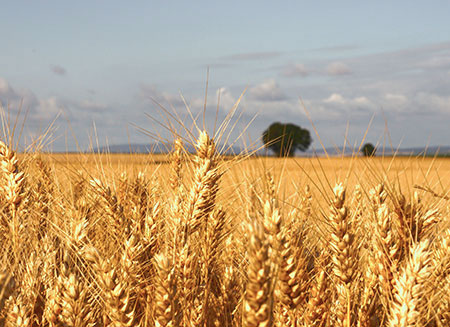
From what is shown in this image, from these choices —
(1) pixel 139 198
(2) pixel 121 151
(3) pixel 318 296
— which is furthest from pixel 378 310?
(2) pixel 121 151

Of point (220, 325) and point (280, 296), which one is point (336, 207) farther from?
point (220, 325)

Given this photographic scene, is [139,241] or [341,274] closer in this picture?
[341,274]

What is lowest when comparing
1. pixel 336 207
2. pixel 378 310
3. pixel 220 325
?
pixel 220 325

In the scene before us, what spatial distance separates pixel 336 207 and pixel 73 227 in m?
1.24

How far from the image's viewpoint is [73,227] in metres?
2.20

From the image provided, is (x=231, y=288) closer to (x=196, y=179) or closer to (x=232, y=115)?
(x=196, y=179)

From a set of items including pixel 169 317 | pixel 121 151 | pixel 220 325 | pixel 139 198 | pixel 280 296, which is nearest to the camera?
pixel 169 317

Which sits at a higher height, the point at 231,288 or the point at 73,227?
the point at 73,227

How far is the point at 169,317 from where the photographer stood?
64.5 inches

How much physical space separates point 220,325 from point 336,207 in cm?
94

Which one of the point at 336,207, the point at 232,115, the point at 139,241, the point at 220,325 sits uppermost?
the point at 232,115

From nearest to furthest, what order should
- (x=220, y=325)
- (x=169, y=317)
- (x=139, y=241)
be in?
(x=169, y=317), (x=139, y=241), (x=220, y=325)

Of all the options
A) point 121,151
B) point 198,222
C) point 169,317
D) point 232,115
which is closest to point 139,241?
point 198,222

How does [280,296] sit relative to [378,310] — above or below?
above
